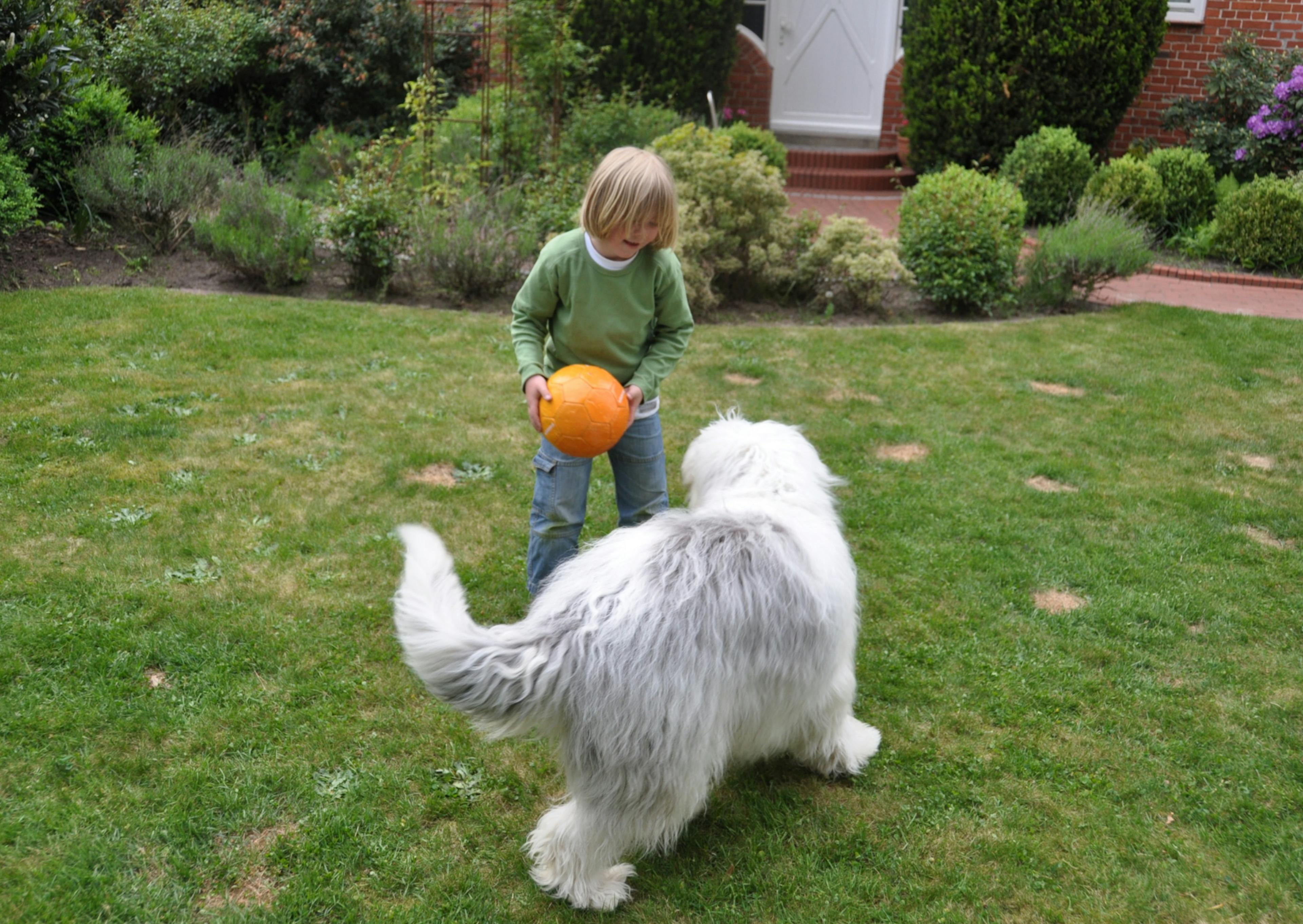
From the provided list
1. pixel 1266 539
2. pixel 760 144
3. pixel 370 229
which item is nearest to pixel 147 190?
pixel 370 229

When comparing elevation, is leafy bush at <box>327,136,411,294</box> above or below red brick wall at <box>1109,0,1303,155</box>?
below

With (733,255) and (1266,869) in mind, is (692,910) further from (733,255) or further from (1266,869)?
(733,255)

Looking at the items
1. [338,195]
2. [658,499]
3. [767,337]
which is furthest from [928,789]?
[338,195]

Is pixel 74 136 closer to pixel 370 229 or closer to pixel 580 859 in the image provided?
pixel 370 229

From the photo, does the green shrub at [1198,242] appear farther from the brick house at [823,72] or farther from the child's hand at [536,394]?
the child's hand at [536,394]

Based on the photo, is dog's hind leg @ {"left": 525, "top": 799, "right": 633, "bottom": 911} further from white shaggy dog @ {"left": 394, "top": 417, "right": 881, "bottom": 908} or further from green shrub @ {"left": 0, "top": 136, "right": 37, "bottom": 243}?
green shrub @ {"left": 0, "top": 136, "right": 37, "bottom": 243}

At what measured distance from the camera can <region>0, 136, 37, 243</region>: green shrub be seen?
269 inches

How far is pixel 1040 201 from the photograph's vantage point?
10516 millimetres

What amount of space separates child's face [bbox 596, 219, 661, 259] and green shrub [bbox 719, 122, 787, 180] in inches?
320

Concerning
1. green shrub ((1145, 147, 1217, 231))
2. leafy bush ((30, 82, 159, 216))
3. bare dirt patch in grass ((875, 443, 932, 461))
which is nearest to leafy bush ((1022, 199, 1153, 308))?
green shrub ((1145, 147, 1217, 231))

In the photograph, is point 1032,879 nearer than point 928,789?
Yes

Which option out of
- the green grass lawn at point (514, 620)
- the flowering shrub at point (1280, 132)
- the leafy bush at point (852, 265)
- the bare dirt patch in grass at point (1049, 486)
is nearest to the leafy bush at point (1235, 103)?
the flowering shrub at point (1280, 132)

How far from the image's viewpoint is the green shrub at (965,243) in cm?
770

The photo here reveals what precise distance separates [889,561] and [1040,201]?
308 inches
